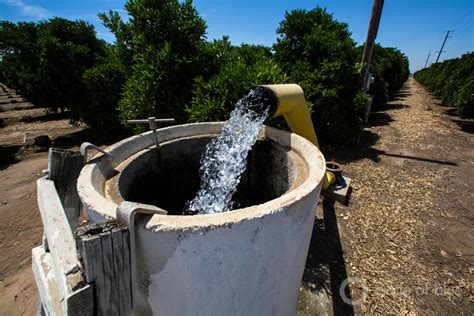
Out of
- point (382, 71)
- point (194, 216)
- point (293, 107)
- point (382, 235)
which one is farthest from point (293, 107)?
point (382, 71)

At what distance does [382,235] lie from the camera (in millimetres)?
4199

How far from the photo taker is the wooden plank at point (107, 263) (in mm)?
1165

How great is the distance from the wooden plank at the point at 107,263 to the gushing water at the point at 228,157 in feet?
5.37

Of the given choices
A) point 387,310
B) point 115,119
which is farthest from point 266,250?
point 115,119

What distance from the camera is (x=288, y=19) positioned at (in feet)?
24.0

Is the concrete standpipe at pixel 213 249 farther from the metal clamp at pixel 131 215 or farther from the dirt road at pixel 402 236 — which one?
the dirt road at pixel 402 236

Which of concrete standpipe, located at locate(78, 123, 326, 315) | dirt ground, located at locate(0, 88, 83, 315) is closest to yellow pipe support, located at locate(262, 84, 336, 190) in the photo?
concrete standpipe, located at locate(78, 123, 326, 315)

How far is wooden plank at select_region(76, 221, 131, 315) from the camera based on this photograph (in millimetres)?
1165

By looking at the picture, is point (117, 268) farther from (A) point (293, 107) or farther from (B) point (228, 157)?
(A) point (293, 107)

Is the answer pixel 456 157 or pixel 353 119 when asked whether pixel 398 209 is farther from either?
pixel 456 157

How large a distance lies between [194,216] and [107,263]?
19.5 inches

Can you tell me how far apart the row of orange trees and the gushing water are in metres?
1.23

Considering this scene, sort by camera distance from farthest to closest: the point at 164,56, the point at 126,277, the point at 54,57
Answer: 1. the point at 54,57
2. the point at 164,56
3. the point at 126,277

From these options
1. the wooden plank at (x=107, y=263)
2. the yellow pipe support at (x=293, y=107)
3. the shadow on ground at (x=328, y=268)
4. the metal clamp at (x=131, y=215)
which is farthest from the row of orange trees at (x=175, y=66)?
the wooden plank at (x=107, y=263)
